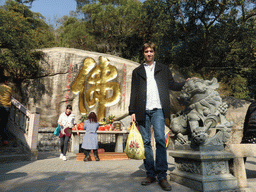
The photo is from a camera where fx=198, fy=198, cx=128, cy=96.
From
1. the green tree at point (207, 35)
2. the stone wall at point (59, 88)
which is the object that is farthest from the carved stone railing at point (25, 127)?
the green tree at point (207, 35)

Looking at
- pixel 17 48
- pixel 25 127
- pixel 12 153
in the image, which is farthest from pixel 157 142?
pixel 17 48

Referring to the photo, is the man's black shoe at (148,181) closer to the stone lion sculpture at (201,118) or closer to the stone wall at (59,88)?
the stone lion sculpture at (201,118)

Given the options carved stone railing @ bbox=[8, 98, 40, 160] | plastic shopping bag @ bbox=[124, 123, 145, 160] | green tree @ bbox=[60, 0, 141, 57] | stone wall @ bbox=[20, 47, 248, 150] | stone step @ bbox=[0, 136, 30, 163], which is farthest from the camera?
green tree @ bbox=[60, 0, 141, 57]

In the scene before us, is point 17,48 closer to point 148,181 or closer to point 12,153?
point 12,153

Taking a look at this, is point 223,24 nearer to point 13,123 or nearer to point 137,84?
point 137,84

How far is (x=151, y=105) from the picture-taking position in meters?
2.77

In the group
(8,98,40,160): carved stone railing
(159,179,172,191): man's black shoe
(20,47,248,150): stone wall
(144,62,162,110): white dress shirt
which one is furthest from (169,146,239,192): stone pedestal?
(20,47,248,150): stone wall

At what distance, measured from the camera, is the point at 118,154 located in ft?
22.1

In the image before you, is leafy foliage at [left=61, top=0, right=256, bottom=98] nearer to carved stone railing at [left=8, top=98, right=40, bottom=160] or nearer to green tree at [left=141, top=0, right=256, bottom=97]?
green tree at [left=141, top=0, right=256, bottom=97]

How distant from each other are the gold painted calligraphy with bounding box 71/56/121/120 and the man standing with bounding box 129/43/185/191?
7.69 meters

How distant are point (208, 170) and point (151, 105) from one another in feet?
3.51

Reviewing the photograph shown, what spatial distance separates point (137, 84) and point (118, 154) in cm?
435

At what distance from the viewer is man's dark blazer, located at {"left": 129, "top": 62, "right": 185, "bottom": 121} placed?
2.77 m

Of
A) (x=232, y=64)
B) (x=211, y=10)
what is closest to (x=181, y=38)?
(x=211, y=10)
